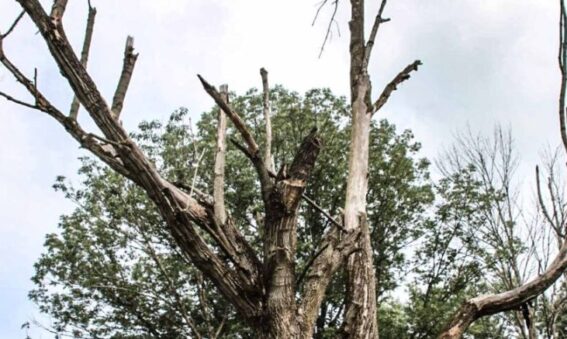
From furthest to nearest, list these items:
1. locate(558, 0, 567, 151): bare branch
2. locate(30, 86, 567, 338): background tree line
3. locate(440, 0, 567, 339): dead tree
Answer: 1. locate(30, 86, 567, 338): background tree line
2. locate(440, 0, 567, 339): dead tree
3. locate(558, 0, 567, 151): bare branch

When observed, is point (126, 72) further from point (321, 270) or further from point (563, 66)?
point (563, 66)

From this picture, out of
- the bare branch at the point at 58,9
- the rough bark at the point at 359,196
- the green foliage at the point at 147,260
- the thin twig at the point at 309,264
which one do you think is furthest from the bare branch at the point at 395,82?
the green foliage at the point at 147,260

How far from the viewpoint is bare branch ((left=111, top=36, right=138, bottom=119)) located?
2387mm

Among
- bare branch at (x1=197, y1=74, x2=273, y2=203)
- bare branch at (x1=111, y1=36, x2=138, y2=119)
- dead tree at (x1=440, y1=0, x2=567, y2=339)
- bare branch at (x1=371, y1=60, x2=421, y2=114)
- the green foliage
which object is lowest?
dead tree at (x1=440, y1=0, x2=567, y2=339)

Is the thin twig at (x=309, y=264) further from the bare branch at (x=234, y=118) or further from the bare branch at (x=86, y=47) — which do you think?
the bare branch at (x=86, y=47)

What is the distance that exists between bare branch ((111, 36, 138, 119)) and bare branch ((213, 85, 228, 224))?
1.39 feet

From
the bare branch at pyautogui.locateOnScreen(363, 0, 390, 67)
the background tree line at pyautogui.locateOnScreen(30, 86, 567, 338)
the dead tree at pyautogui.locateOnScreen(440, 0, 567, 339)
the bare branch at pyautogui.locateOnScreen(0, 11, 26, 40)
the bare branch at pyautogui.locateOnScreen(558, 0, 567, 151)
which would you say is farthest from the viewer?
the background tree line at pyautogui.locateOnScreen(30, 86, 567, 338)

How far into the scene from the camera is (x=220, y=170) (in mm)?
2756

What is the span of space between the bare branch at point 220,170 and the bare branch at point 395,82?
98 cm

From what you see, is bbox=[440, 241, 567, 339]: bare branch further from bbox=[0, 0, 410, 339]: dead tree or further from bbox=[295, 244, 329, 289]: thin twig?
bbox=[295, 244, 329, 289]: thin twig

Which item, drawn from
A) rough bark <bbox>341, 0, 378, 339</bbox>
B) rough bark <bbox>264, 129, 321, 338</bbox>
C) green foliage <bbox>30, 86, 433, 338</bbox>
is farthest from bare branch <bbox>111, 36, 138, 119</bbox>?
green foliage <bbox>30, 86, 433, 338</bbox>

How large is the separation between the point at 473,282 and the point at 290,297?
10.2 m

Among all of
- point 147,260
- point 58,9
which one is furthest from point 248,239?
point 58,9

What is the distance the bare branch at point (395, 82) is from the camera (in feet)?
11.0
